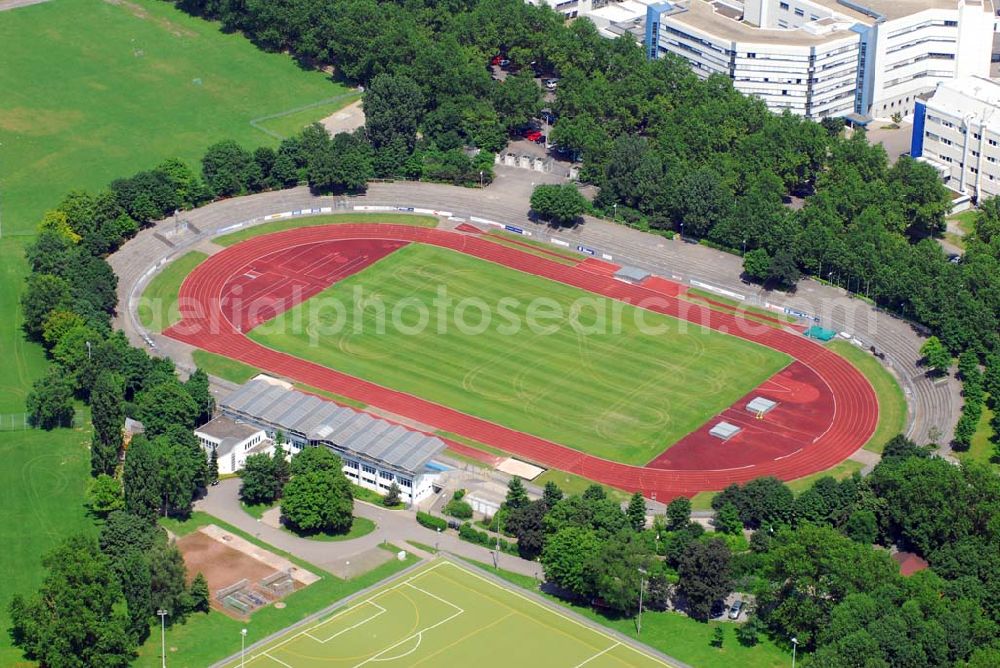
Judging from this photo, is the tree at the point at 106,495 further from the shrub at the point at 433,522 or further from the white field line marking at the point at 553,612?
the white field line marking at the point at 553,612

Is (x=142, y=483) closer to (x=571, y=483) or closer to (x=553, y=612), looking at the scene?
(x=553, y=612)

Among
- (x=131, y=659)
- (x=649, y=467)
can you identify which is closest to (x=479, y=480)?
(x=649, y=467)

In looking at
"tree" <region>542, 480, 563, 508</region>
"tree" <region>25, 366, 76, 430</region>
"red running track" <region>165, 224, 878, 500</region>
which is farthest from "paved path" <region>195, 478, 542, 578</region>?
"tree" <region>25, 366, 76, 430</region>

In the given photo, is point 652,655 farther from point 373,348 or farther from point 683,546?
point 373,348

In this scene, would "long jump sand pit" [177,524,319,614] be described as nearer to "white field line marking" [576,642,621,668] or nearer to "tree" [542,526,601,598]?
"tree" [542,526,601,598]

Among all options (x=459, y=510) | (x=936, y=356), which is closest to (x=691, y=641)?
(x=459, y=510)
